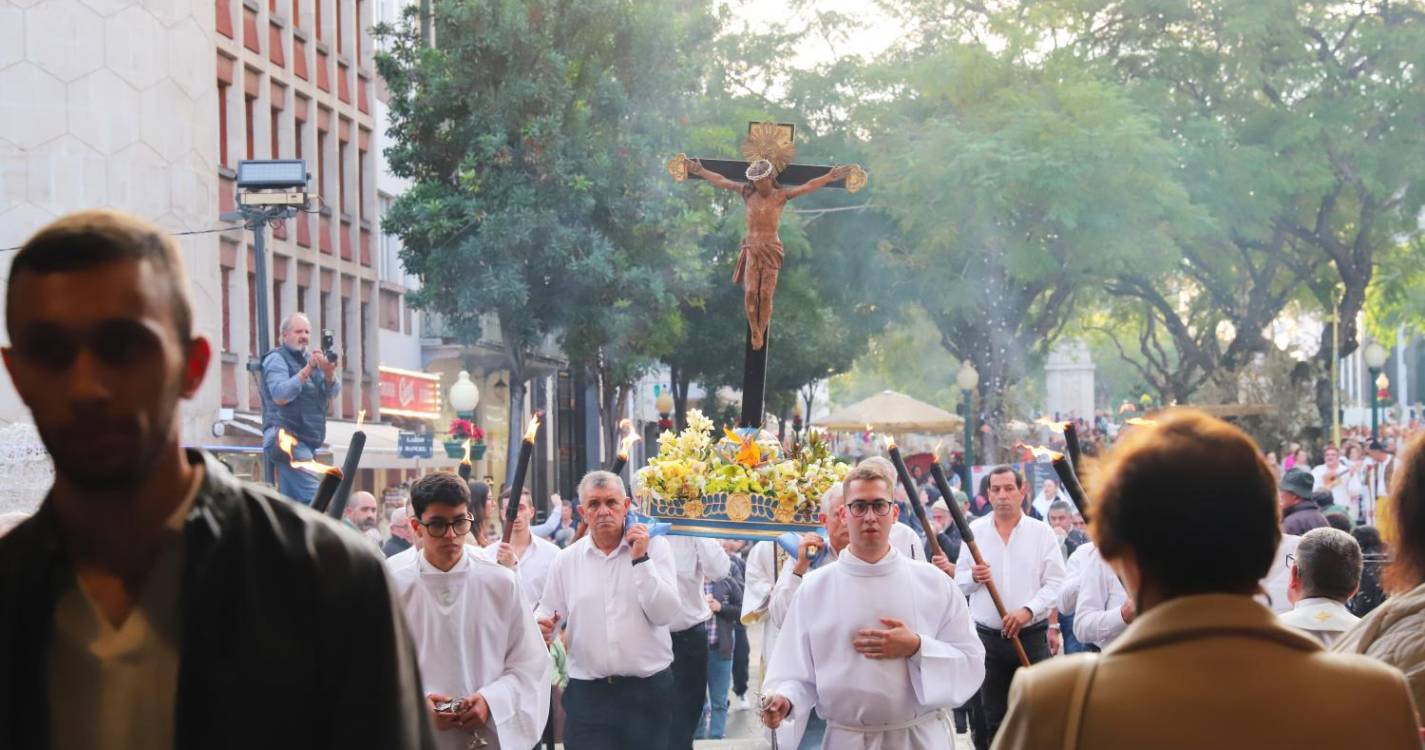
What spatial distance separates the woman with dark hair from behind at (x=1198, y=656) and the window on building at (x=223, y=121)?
30.3m

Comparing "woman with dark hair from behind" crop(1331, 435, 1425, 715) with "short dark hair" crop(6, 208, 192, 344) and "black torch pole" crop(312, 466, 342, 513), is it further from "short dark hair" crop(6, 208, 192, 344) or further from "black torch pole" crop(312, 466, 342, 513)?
"short dark hair" crop(6, 208, 192, 344)

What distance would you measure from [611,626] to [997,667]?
9.61 ft

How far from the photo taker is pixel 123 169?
2941 centimetres

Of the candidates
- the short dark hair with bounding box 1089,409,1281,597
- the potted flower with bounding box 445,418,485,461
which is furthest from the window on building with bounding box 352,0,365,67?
the short dark hair with bounding box 1089,409,1281,597

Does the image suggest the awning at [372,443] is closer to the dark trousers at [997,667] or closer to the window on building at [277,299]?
the window on building at [277,299]

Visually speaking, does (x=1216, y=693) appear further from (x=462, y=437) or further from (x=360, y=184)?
(x=360, y=184)

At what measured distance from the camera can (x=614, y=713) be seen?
11.4 metres

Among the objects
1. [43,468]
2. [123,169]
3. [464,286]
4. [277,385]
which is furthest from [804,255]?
[277,385]

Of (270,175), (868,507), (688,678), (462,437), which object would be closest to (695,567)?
A: (688,678)

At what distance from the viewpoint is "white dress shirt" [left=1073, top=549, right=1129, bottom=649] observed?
10547mm

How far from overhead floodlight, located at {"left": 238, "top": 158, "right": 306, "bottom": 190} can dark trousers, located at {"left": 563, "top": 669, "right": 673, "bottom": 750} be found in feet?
25.3

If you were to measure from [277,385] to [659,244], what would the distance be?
789 inches

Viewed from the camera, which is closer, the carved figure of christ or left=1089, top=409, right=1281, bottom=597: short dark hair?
left=1089, top=409, right=1281, bottom=597: short dark hair

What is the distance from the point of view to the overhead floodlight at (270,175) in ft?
58.4
